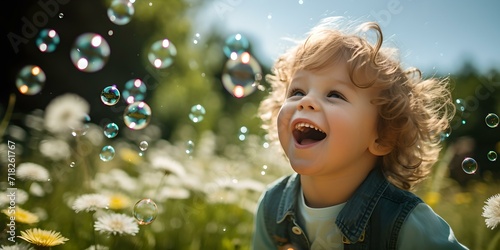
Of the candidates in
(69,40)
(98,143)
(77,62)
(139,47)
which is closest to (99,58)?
(77,62)

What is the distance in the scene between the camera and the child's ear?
164cm

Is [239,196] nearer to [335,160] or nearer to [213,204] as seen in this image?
[213,204]

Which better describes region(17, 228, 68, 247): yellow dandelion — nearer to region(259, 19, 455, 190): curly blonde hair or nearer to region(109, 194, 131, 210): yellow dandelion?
region(109, 194, 131, 210): yellow dandelion

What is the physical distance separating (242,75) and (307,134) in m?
0.78

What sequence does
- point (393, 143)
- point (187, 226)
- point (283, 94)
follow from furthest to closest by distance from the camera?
point (187, 226), point (283, 94), point (393, 143)

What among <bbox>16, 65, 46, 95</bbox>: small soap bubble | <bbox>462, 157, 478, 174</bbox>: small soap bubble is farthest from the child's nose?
<bbox>16, 65, 46, 95</bbox>: small soap bubble

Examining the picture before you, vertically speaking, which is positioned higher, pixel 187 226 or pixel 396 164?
pixel 396 164

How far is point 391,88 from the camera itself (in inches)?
64.8

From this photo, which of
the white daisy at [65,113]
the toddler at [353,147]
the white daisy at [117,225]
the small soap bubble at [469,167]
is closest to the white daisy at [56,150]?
the white daisy at [65,113]

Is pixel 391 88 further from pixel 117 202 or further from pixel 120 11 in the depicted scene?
pixel 120 11

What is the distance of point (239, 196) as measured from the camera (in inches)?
95.3

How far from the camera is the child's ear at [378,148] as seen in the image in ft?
5.39

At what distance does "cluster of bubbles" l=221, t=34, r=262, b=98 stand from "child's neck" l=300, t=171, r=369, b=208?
2.51 feet

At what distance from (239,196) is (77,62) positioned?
0.91 metres
